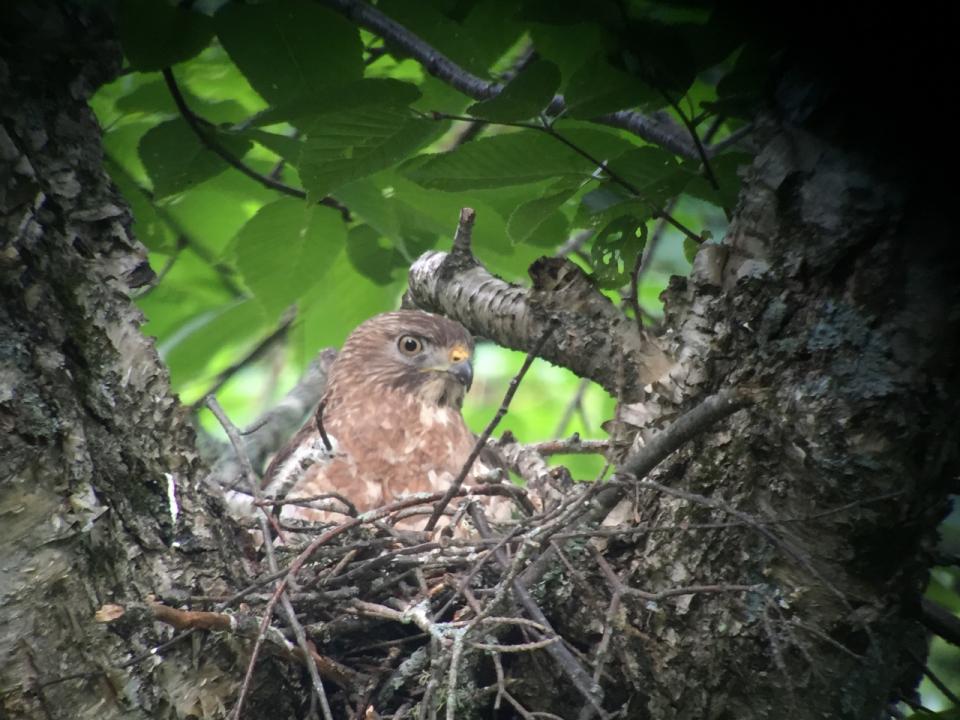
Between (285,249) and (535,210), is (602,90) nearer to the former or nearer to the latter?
(535,210)

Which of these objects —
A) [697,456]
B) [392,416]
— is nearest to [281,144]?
[697,456]

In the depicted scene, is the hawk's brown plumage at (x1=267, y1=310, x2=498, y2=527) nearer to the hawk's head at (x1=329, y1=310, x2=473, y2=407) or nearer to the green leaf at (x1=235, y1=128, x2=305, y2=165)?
the hawk's head at (x1=329, y1=310, x2=473, y2=407)

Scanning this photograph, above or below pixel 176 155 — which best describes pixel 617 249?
below

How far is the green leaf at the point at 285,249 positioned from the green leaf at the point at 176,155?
31 centimetres

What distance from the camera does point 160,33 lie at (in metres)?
2.63

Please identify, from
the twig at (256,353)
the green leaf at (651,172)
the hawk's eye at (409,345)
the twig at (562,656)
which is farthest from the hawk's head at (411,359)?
the twig at (562,656)

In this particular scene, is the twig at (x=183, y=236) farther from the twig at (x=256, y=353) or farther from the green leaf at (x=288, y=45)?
the green leaf at (x=288, y=45)

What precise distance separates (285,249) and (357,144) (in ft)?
3.10

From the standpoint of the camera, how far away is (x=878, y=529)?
2.04 metres

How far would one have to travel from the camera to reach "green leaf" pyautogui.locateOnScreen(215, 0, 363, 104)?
104 inches

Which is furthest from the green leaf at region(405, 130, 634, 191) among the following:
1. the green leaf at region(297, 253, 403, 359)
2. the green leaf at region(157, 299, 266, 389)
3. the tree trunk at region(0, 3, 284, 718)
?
the green leaf at region(157, 299, 266, 389)

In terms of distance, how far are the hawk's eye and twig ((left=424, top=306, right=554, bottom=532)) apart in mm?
1773

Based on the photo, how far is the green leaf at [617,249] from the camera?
275 centimetres

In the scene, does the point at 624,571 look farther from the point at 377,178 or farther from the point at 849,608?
the point at 377,178
